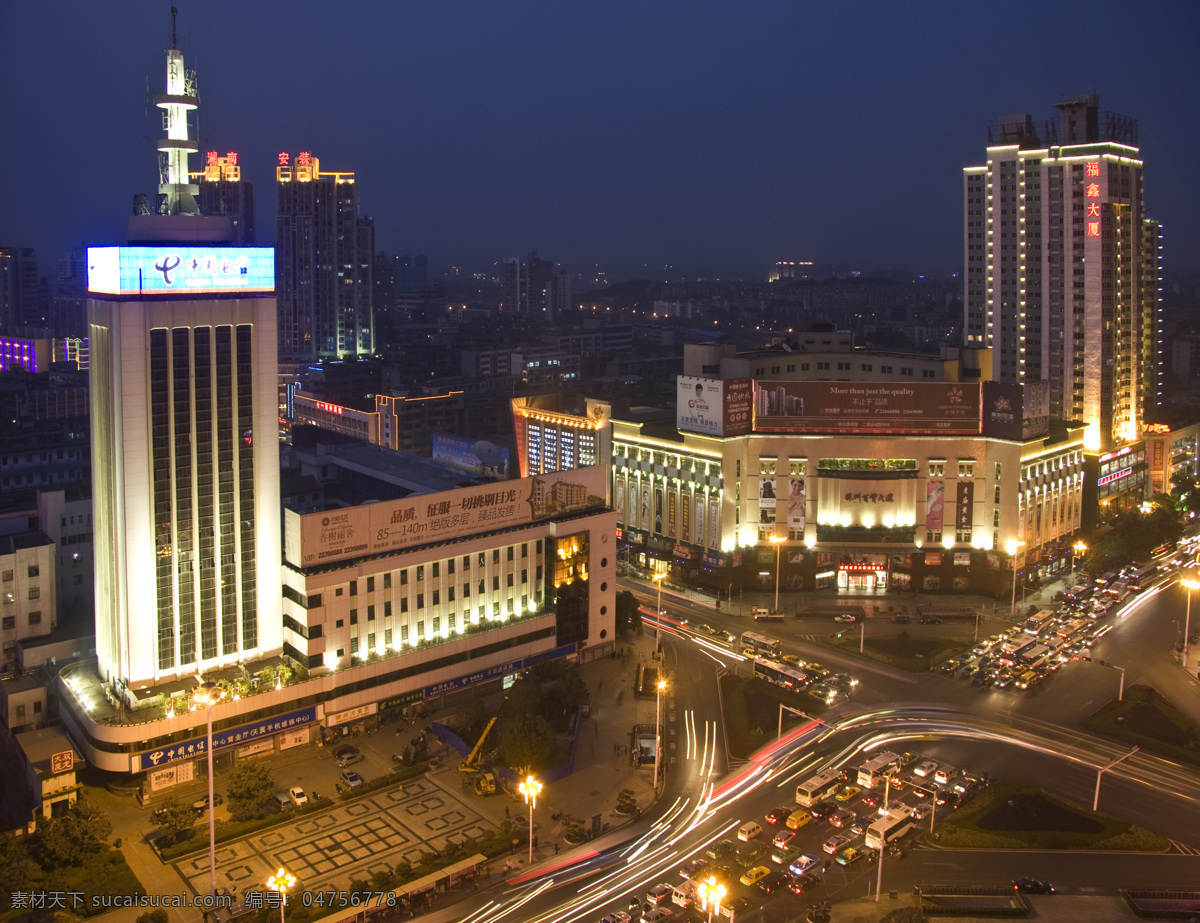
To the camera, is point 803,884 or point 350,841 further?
point 350,841

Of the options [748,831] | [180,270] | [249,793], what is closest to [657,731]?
[748,831]

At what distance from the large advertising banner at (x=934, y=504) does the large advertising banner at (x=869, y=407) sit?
14.3 ft

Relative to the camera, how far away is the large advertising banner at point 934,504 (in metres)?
84.6

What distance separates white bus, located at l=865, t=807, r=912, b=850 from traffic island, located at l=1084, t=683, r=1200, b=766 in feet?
56.2

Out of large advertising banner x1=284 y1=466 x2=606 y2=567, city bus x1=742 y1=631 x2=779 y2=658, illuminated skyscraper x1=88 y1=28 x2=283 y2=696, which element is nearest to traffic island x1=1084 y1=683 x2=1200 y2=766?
city bus x1=742 y1=631 x2=779 y2=658

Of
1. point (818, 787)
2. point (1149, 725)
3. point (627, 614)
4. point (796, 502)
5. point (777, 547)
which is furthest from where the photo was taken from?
point (796, 502)

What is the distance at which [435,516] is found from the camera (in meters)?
61.5

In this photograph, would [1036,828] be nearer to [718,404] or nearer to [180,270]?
[718,404]

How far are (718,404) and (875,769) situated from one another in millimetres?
37363

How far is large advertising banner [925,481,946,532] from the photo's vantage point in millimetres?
84562

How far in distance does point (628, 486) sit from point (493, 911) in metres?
54.3

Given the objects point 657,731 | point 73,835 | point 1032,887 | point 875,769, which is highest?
point 657,731

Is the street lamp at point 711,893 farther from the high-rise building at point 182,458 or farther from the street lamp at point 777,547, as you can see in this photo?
the street lamp at point 777,547

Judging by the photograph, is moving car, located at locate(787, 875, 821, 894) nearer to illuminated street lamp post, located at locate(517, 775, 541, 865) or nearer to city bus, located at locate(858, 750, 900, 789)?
city bus, located at locate(858, 750, 900, 789)
